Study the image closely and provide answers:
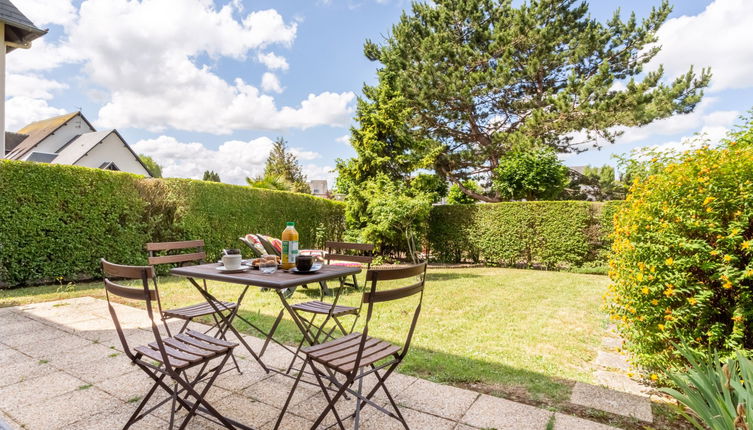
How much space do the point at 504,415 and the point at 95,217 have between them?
24.8 feet

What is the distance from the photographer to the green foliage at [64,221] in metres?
5.93

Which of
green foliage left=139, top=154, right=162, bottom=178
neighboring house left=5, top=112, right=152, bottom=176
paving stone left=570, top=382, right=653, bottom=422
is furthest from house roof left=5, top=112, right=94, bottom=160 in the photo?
paving stone left=570, top=382, right=653, bottom=422

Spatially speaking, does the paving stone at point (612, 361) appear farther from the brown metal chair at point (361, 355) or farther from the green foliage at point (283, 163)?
the green foliage at point (283, 163)

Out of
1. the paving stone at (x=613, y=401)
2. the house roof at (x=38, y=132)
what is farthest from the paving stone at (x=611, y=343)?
the house roof at (x=38, y=132)

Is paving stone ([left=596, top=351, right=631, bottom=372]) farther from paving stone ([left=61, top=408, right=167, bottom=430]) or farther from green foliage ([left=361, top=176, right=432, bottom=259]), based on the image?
green foliage ([left=361, top=176, right=432, bottom=259])

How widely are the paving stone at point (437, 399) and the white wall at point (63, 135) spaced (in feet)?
101

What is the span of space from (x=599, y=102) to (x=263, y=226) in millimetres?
10933

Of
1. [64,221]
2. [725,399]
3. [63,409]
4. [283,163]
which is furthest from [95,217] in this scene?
[283,163]

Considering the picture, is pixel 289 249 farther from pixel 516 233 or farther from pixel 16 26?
pixel 16 26

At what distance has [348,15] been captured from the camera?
9.47 meters

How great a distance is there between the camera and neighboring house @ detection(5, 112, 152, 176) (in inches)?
907

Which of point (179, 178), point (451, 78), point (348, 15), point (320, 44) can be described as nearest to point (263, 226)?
point (179, 178)

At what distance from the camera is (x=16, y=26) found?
891cm

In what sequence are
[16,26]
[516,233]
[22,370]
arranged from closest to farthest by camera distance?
1. [22,370]
2. [16,26]
3. [516,233]
